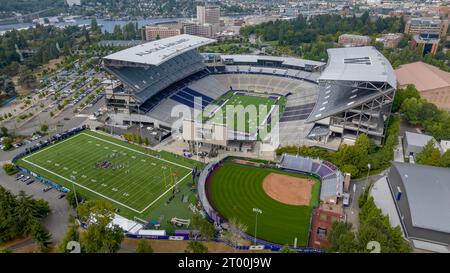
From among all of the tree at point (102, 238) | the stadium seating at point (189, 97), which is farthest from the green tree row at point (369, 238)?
the stadium seating at point (189, 97)

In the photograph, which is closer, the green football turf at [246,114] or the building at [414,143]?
the building at [414,143]

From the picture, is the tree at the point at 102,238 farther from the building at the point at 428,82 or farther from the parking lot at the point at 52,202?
the building at the point at 428,82

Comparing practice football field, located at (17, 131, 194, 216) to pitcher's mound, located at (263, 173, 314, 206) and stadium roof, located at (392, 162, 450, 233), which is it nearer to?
pitcher's mound, located at (263, 173, 314, 206)

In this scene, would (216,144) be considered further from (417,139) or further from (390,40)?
(390,40)

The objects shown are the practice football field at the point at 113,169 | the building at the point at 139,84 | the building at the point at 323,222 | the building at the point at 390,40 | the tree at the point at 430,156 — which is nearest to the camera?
the building at the point at 323,222

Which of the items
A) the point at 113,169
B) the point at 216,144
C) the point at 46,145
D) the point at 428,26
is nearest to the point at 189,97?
the point at 216,144

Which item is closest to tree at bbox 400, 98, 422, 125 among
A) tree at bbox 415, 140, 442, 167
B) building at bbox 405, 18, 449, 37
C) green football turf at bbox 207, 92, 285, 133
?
tree at bbox 415, 140, 442, 167
